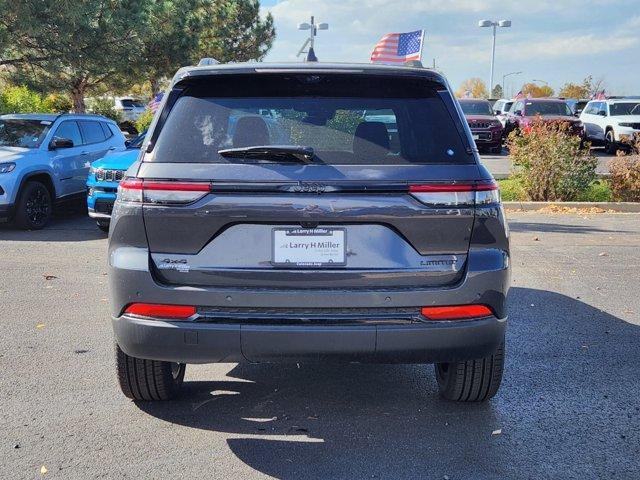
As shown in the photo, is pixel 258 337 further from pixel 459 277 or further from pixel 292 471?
pixel 459 277

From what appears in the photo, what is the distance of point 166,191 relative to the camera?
3.22 meters

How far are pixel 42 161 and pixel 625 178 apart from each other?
9.97m

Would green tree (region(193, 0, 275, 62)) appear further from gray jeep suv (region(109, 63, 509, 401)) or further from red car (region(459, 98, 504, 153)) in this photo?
gray jeep suv (region(109, 63, 509, 401))

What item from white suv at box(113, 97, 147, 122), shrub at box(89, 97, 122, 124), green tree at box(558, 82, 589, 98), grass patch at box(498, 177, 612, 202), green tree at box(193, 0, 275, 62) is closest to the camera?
grass patch at box(498, 177, 612, 202)

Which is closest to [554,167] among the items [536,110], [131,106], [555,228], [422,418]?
[555,228]

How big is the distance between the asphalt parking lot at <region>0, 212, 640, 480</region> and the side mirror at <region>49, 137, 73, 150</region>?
5383 millimetres

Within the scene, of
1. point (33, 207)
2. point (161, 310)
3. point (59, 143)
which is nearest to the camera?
point (161, 310)

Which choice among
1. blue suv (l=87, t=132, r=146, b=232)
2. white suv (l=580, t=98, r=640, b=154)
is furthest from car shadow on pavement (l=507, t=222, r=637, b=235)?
white suv (l=580, t=98, r=640, b=154)

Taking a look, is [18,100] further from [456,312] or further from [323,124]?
[456,312]

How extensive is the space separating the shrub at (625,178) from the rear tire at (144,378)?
10.9 metres

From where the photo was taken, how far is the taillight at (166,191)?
320cm

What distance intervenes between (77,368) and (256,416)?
1.49 meters

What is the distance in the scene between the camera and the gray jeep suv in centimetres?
320

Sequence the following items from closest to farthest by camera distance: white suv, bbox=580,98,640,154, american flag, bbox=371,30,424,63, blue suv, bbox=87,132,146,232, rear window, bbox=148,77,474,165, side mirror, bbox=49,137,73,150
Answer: rear window, bbox=148,77,474,165 → blue suv, bbox=87,132,146,232 → side mirror, bbox=49,137,73,150 → american flag, bbox=371,30,424,63 → white suv, bbox=580,98,640,154
